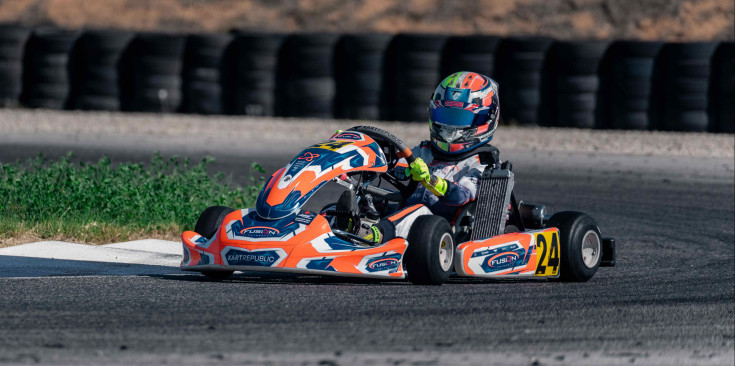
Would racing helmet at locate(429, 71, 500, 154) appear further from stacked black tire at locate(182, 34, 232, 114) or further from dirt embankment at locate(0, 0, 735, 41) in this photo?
dirt embankment at locate(0, 0, 735, 41)

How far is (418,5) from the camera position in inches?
982

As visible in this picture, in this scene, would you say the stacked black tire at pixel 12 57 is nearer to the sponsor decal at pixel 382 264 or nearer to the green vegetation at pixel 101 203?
the green vegetation at pixel 101 203

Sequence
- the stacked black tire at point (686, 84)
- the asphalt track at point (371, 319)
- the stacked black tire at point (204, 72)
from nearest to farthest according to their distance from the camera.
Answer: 1. the asphalt track at point (371, 319)
2. the stacked black tire at point (686, 84)
3. the stacked black tire at point (204, 72)

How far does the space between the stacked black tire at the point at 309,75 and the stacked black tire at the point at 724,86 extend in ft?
17.1

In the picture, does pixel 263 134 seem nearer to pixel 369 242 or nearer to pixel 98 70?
pixel 98 70

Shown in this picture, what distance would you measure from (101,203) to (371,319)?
4.32 meters

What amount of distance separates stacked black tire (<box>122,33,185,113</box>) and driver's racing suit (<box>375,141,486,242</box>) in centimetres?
1022

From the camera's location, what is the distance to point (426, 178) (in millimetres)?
6711

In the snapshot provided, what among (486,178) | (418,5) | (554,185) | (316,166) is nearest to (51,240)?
(316,166)

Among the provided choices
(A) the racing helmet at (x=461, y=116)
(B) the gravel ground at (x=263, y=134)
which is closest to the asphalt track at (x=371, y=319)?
(A) the racing helmet at (x=461, y=116)

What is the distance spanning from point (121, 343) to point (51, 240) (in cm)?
363

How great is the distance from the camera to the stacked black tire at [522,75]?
52.0 feet

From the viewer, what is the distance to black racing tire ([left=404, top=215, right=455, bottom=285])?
246 inches

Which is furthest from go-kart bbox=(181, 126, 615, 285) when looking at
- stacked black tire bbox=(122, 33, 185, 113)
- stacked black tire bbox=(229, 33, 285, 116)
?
stacked black tire bbox=(122, 33, 185, 113)
